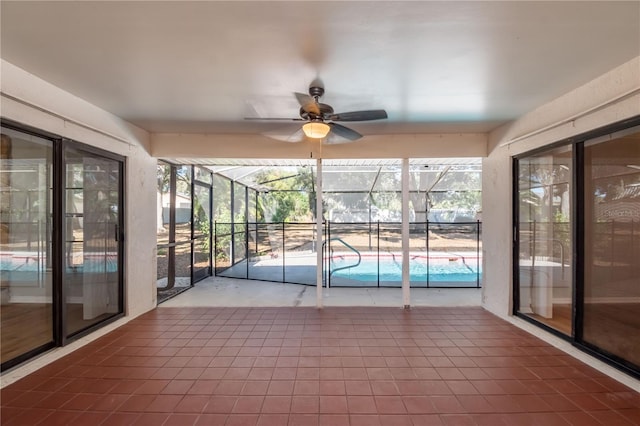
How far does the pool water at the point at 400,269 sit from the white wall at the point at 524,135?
2.37 metres

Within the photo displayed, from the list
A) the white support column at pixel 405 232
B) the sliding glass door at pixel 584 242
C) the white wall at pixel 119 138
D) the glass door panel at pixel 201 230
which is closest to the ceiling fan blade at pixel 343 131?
the white support column at pixel 405 232

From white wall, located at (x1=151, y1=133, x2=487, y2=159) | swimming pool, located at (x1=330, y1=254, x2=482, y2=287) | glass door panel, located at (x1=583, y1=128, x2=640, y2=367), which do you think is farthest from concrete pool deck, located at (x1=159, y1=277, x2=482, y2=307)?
white wall, located at (x1=151, y1=133, x2=487, y2=159)

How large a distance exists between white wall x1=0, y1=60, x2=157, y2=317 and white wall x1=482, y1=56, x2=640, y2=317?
15.8 feet

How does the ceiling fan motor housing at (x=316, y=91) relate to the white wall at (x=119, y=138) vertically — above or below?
above

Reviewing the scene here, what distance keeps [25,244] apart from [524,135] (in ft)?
17.0

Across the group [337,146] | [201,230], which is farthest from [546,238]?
[201,230]

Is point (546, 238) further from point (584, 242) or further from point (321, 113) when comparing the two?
point (321, 113)

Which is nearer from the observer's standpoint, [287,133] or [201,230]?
[287,133]

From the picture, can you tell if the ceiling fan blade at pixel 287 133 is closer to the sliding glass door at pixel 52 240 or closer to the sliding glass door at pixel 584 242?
the sliding glass door at pixel 52 240

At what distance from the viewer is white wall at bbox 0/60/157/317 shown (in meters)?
2.38

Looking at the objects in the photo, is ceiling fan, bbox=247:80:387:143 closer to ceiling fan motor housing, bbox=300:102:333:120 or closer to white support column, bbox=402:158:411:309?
ceiling fan motor housing, bbox=300:102:333:120

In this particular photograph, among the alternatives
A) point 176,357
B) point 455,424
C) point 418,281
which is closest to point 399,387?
point 455,424

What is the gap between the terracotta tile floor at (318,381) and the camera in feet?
6.41

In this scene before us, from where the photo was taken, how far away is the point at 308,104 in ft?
7.76
